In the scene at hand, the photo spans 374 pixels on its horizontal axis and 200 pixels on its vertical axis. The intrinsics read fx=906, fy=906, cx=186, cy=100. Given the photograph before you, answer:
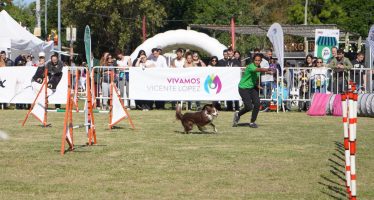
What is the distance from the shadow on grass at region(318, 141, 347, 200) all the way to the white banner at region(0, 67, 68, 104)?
15224 mm

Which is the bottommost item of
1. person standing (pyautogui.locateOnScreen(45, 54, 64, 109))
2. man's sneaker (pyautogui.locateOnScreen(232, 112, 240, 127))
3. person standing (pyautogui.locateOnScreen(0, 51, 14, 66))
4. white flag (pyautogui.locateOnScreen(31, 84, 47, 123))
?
man's sneaker (pyautogui.locateOnScreen(232, 112, 240, 127))

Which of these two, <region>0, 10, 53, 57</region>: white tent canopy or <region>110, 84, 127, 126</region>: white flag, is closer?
<region>110, 84, 127, 126</region>: white flag

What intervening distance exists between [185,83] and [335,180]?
53.7 feet

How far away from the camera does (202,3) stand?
92.8 metres

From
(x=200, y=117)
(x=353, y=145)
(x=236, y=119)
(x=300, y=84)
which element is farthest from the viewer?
(x=300, y=84)

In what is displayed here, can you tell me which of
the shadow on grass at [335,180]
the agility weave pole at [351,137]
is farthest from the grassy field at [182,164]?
the agility weave pole at [351,137]

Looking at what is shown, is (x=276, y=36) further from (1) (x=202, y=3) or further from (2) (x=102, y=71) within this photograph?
(1) (x=202, y=3)

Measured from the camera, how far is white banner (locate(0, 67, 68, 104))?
2816 cm

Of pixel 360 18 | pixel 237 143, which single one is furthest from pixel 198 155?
pixel 360 18

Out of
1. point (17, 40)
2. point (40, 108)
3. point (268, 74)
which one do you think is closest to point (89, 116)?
point (40, 108)

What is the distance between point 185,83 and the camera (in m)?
27.4

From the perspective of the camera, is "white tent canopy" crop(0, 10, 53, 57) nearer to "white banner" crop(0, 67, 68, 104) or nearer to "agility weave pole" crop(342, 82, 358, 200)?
"white banner" crop(0, 67, 68, 104)

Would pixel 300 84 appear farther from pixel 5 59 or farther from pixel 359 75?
pixel 5 59

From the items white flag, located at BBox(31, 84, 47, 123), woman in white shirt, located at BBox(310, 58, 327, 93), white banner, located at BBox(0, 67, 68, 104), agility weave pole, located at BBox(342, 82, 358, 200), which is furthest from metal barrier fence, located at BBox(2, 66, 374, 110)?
agility weave pole, located at BBox(342, 82, 358, 200)
